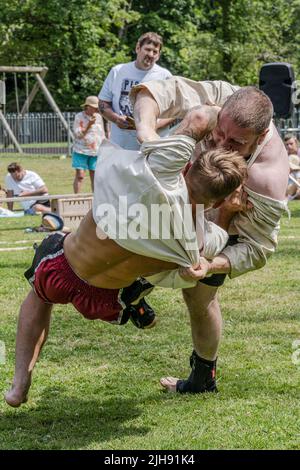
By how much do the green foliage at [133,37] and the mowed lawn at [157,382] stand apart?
25.5 meters

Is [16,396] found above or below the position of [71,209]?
above

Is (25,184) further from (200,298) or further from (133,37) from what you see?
(133,37)

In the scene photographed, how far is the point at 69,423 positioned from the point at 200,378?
797mm

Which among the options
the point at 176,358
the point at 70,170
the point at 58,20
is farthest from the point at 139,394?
the point at 58,20

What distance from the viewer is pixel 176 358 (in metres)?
5.36

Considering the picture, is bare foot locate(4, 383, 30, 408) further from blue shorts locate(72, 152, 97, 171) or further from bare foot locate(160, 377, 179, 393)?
blue shorts locate(72, 152, 97, 171)

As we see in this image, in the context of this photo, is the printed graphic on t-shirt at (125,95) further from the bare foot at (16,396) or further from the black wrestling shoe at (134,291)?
the bare foot at (16,396)

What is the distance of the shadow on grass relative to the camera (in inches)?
155

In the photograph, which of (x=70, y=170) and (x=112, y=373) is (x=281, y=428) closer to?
(x=112, y=373)

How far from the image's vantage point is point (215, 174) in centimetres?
358

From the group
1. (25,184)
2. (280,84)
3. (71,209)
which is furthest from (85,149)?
(280,84)

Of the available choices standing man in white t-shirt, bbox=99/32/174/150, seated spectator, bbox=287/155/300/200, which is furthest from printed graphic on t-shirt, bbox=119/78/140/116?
seated spectator, bbox=287/155/300/200

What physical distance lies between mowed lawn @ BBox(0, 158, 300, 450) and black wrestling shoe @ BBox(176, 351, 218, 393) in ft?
0.25

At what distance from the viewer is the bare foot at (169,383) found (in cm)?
Result: 471
